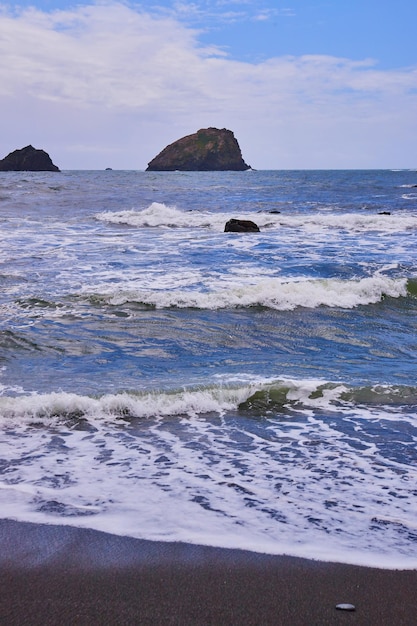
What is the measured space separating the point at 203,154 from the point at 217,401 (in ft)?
426

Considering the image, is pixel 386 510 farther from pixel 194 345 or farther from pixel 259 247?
pixel 259 247

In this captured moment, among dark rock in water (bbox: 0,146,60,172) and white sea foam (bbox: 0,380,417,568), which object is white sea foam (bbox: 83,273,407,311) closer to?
white sea foam (bbox: 0,380,417,568)

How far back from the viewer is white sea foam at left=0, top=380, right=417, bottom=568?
317 cm

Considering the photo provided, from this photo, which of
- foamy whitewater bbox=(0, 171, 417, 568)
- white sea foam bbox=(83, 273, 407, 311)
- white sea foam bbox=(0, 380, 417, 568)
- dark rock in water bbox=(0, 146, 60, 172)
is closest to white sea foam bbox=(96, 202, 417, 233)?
foamy whitewater bbox=(0, 171, 417, 568)

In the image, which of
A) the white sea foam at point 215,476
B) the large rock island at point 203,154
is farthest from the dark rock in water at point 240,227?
the large rock island at point 203,154

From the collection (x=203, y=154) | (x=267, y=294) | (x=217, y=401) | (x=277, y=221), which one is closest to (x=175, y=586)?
(x=217, y=401)

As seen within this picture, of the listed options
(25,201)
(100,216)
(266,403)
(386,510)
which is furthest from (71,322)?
(25,201)

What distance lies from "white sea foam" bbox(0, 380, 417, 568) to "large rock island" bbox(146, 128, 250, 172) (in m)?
127

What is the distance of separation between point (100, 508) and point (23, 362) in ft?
12.6

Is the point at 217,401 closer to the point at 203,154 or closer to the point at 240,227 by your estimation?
the point at 240,227

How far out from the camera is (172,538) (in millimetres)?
3105

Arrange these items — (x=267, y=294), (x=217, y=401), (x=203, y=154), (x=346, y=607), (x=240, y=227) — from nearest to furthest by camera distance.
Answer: (x=346, y=607) < (x=217, y=401) < (x=267, y=294) < (x=240, y=227) < (x=203, y=154)

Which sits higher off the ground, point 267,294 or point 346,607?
point 267,294

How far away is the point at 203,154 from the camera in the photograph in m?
130
